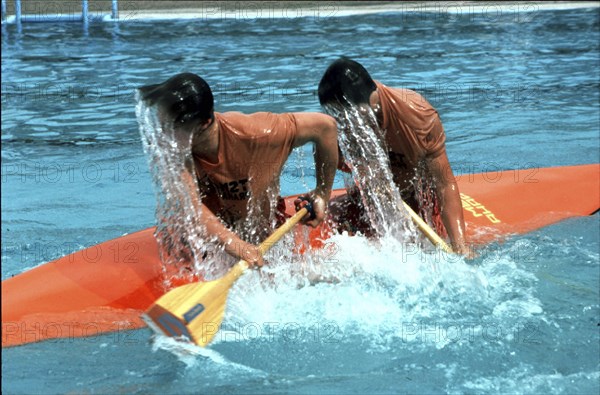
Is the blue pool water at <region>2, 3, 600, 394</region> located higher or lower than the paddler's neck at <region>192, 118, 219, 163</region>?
lower

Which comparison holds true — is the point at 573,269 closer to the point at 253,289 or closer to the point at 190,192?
the point at 253,289

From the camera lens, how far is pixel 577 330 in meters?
3.60

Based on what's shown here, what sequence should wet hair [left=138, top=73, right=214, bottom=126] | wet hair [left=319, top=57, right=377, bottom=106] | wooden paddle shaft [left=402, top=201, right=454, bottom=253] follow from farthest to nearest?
wooden paddle shaft [left=402, top=201, right=454, bottom=253]
wet hair [left=319, top=57, right=377, bottom=106]
wet hair [left=138, top=73, right=214, bottom=126]

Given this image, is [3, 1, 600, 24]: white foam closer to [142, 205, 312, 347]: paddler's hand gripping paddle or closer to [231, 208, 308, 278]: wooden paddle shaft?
[231, 208, 308, 278]: wooden paddle shaft

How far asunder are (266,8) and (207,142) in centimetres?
1048

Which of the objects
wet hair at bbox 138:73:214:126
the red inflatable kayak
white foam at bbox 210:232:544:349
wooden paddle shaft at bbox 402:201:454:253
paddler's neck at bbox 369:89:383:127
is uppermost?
wet hair at bbox 138:73:214:126

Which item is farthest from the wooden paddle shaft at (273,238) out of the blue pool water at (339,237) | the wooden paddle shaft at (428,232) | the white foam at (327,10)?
the white foam at (327,10)

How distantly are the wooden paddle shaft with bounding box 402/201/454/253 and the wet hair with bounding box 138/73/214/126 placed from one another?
1.27 meters

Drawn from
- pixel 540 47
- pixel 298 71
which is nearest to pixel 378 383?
pixel 298 71

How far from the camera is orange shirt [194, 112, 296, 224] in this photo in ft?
11.5

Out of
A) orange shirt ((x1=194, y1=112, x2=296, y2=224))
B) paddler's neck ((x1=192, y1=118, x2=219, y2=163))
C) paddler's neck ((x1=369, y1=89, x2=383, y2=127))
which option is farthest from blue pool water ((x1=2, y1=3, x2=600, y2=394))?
paddler's neck ((x1=192, y1=118, x2=219, y2=163))

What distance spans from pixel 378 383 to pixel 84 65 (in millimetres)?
7534

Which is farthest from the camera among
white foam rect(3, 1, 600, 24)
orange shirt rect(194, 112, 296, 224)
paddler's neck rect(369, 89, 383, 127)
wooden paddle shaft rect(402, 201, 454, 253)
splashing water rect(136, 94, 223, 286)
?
white foam rect(3, 1, 600, 24)

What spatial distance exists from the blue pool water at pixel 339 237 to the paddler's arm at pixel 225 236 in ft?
1.10
